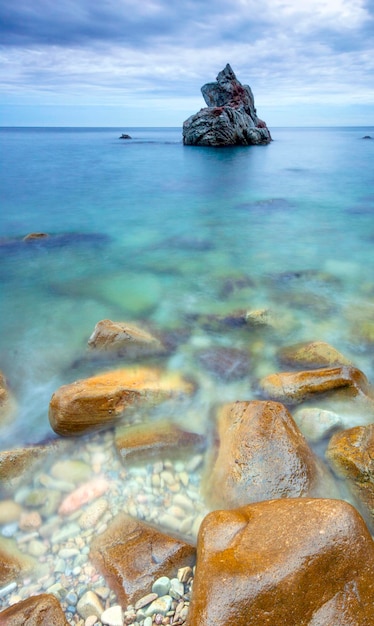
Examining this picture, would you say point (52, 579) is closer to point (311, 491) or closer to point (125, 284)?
point (311, 491)

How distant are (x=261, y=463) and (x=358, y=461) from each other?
39.7 inches

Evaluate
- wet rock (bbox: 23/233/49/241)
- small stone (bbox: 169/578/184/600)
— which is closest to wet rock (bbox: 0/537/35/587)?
small stone (bbox: 169/578/184/600)

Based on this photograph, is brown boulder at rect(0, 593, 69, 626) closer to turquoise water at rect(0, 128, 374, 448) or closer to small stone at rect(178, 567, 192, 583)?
small stone at rect(178, 567, 192, 583)

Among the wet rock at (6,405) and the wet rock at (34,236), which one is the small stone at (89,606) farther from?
the wet rock at (34,236)

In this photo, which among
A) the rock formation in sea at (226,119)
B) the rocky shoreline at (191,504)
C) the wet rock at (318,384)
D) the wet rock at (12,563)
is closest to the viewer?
the rocky shoreline at (191,504)

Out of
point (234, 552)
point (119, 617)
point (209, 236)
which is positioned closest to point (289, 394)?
point (234, 552)

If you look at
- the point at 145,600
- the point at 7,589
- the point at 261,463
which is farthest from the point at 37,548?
the point at 261,463

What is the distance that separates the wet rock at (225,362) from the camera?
6.46m

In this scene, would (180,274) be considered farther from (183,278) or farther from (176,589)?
(176,589)

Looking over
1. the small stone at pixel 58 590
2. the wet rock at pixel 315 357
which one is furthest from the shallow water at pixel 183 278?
the small stone at pixel 58 590

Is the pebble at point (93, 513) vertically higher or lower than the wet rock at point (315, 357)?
→ lower

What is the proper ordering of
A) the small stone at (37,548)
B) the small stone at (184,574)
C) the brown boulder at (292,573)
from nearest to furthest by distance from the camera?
the brown boulder at (292,573)
the small stone at (184,574)
the small stone at (37,548)

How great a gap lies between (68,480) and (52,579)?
1.13m

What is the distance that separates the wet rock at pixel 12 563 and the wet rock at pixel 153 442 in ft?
4.51
